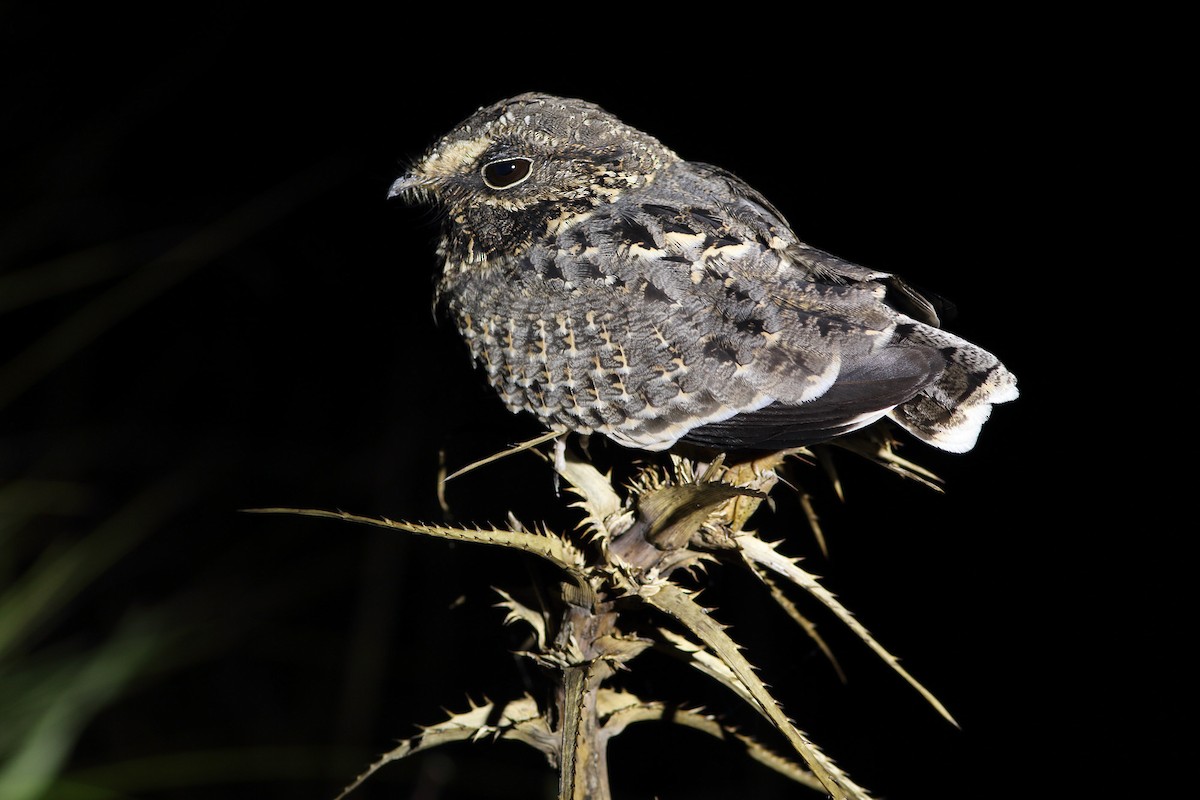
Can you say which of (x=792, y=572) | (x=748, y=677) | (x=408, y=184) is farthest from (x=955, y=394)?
(x=408, y=184)

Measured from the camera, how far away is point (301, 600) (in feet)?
8.62

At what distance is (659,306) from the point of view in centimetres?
113

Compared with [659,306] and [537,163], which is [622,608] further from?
[537,163]

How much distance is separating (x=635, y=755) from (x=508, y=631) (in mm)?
460

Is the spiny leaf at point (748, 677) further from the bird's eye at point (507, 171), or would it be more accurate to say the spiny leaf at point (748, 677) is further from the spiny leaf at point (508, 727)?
the bird's eye at point (507, 171)

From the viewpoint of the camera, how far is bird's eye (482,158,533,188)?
1.22 metres

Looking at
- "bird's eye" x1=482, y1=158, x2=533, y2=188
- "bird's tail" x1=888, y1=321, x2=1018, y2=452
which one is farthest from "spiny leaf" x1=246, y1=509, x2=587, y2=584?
"bird's eye" x1=482, y1=158, x2=533, y2=188

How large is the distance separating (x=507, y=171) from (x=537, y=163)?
40mm

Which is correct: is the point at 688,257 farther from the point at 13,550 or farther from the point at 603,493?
the point at 13,550

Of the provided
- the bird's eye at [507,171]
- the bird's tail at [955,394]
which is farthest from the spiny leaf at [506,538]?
the bird's eye at [507,171]

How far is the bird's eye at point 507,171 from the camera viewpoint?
47.9 inches

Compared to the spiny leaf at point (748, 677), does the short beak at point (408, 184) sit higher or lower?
higher

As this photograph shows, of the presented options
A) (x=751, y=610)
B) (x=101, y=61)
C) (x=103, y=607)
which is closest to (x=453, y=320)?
(x=751, y=610)

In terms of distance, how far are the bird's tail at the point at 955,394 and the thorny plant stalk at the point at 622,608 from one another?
0.06 metres
